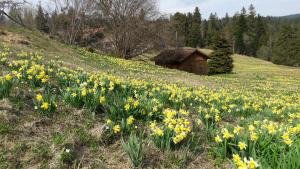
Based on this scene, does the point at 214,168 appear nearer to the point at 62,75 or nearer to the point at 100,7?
the point at 62,75

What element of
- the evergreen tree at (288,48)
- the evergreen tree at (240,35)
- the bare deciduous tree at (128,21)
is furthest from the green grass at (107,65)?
the evergreen tree at (240,35)

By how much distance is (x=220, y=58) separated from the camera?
4847 cm

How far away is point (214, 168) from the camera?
381 cm

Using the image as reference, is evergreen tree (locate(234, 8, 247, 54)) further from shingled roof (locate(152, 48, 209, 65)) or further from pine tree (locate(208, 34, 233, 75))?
shingled roof (locate(152, 48, 209, 65))

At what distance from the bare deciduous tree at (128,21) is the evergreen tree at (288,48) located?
56785 mm

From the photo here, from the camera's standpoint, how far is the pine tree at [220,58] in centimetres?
4794

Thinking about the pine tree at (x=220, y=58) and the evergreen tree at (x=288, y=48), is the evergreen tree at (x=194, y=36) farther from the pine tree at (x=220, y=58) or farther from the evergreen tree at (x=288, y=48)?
the pine tree at (x=220, y=58)

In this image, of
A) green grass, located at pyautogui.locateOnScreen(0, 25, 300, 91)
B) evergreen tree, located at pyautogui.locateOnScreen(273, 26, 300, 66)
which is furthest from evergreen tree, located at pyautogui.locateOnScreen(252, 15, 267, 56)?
green grass, located at pyautogui.locateOnScreen(0, 25, 300, 91)

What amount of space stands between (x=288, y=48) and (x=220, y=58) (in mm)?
41346

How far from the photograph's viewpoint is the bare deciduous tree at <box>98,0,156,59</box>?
3475 centimetres

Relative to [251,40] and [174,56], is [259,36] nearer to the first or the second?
[251,40]

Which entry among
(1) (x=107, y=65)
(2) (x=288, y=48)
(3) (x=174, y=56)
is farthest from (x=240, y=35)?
(1) (x=107, y=65)

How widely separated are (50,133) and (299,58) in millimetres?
85443

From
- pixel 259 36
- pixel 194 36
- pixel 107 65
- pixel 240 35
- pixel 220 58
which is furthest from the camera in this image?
pixel 259 36
